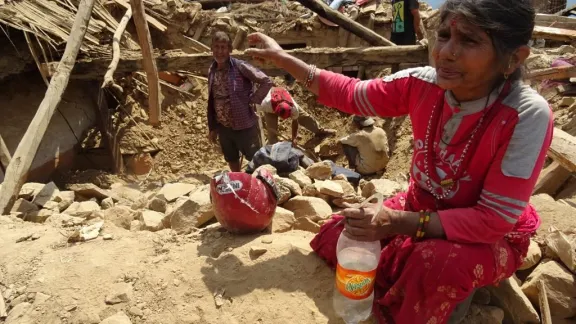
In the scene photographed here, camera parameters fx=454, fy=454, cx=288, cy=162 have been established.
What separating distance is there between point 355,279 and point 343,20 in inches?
173

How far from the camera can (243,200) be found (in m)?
2.15

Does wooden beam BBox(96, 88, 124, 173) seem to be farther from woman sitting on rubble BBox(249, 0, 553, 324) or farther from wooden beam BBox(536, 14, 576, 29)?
wooden beam BBox(536, 14, 576, 29)

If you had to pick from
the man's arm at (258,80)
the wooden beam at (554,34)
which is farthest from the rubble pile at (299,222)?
the wooden beam at (554,34)

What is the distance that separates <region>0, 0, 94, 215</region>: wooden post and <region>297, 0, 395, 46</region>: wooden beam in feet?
8.10

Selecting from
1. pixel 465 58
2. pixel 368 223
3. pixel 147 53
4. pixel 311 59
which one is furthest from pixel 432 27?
pixel 147 53

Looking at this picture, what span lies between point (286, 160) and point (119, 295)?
1940mm

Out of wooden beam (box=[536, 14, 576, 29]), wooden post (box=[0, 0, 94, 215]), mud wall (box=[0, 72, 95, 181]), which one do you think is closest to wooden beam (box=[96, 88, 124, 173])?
mud wall (box=[0, 72, 95, 181])

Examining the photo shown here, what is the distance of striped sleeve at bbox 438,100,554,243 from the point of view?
4.83 ft

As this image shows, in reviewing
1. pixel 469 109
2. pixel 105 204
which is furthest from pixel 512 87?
pixel 105 204

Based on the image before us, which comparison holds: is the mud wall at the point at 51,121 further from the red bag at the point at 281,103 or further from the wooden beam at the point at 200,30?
the red bag at the point at 281,103

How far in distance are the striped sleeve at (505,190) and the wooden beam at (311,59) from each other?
12.4ft

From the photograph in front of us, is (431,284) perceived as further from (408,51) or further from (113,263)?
(408,51)

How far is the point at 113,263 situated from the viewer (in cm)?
219

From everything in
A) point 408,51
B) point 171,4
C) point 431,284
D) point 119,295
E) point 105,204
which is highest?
point 171,4
